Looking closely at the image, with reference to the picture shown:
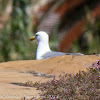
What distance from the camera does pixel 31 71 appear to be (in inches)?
213

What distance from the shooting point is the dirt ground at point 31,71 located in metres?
3.85

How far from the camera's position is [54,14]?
15.1 metres

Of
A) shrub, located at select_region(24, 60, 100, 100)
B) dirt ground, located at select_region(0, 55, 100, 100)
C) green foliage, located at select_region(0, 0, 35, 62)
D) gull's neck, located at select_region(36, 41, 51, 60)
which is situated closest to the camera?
shrub, located at select_region(24, 60, 100, 100)

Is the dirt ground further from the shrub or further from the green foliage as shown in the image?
the green foliage

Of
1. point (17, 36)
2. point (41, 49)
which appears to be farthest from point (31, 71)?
point (17, 36)

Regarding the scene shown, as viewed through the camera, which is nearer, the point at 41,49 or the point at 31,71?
the point at 31,71

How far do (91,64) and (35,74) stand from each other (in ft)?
3.80

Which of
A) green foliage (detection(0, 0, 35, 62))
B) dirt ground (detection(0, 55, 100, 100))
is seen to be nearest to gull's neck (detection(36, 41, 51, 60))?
dirt ground (detection(0, 55, 100, 100))

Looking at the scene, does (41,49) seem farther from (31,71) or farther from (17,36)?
(17,36)

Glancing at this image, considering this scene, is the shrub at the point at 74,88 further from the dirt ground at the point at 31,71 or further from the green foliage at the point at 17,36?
the green foliage at the point at 17,36

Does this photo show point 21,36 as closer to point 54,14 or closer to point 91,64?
point 54,14

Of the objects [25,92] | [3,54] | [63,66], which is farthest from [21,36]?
[25,92]

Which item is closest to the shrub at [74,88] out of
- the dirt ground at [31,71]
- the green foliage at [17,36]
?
the dirt ground at [31,71]

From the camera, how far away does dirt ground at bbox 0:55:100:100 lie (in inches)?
151
